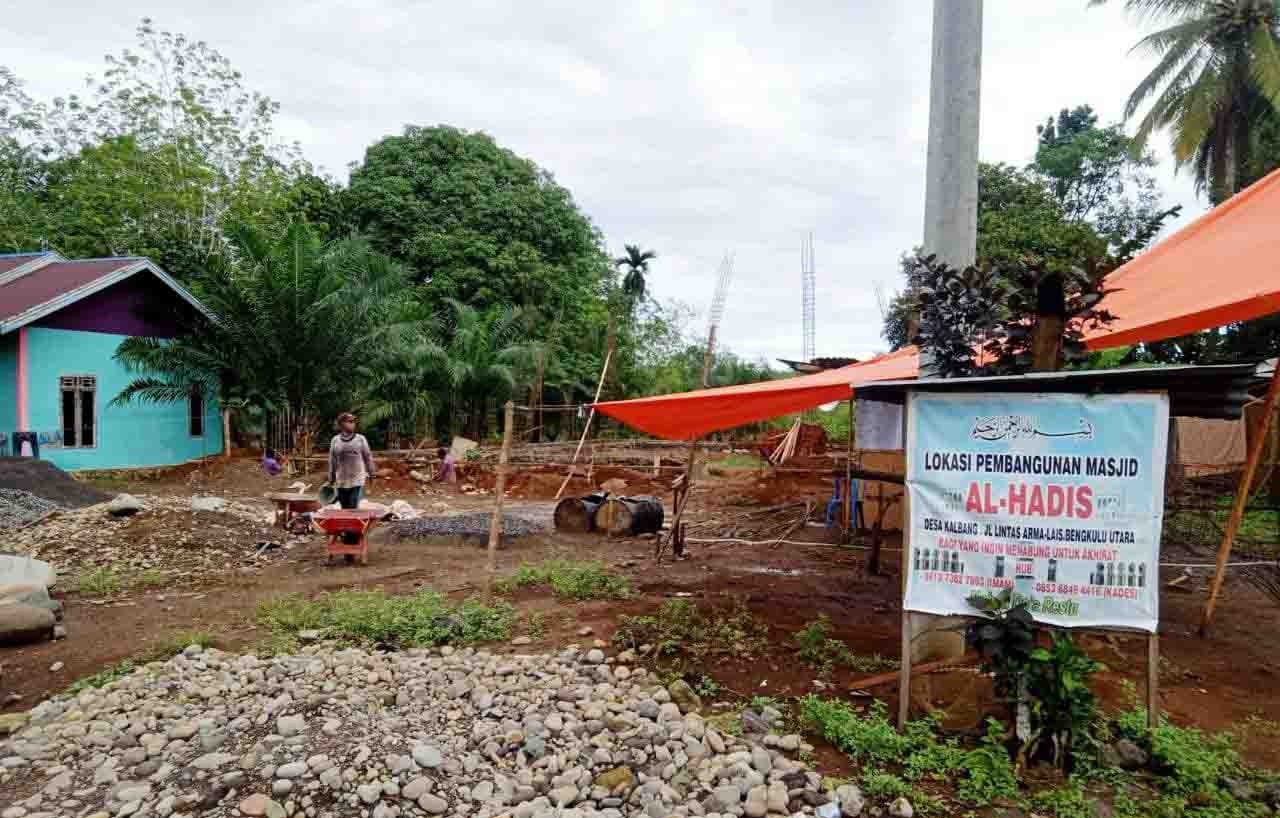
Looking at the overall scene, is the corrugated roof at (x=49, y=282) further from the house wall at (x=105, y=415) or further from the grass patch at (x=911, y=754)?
the grass patch at (x=911, y=754)

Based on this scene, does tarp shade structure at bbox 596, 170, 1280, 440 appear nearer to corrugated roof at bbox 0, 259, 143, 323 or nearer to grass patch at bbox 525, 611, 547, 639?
grass patch at bbox 525, 611, 547, 639

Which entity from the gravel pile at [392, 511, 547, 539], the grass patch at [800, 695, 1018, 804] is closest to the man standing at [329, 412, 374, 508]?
the gravel pile at [392, 511, 547, 539]

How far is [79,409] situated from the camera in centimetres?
1548

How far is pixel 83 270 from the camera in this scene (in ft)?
53.0

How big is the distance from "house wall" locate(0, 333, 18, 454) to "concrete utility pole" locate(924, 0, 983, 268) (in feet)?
54.1

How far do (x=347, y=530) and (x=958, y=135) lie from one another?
697 centimetres

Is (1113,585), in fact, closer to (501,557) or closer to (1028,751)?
(1028,751)

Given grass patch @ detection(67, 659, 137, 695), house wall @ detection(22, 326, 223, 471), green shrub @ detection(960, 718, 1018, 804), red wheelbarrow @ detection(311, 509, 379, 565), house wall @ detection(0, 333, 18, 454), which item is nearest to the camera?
green shrub @ detection(960, 718, 1018, 804)

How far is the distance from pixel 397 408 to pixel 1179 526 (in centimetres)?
1587

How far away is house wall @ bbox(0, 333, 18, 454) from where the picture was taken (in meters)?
14.3

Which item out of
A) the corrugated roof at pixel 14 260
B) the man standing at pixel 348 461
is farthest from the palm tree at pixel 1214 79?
the corrugated roof at pixel 14 260

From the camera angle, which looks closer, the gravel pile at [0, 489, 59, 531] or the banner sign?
the banner sign

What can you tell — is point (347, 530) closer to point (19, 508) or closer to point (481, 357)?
point (19, 508)

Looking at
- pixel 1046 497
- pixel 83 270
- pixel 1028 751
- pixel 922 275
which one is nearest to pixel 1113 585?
pixel 1046 497
